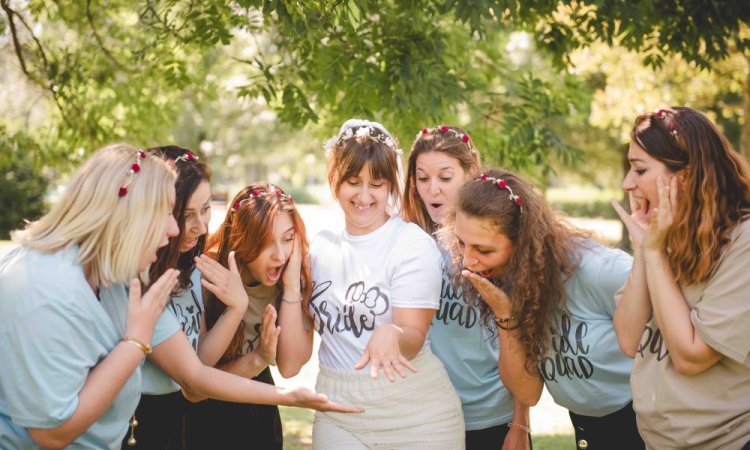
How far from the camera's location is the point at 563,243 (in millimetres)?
3865

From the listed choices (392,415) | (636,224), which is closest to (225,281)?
(392,415)

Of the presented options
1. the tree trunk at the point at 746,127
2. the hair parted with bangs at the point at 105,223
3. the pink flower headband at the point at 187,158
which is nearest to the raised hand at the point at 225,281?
the pink flower headband at the point at 187,158

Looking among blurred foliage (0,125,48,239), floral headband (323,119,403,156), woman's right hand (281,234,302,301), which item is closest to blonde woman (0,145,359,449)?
woman's right hand (281,234,302,301)

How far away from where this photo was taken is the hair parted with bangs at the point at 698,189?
310cm

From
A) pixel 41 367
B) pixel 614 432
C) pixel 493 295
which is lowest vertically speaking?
pixel 614 432

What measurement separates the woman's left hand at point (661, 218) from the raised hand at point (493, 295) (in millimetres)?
739

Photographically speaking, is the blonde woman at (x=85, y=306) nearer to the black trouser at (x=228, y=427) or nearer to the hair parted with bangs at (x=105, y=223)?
the hair parted with bangs at (x=105, y=223)

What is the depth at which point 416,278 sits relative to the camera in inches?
144

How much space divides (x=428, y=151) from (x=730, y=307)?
6.57ft

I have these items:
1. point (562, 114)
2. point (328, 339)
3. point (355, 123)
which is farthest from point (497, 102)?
point (328, 339)

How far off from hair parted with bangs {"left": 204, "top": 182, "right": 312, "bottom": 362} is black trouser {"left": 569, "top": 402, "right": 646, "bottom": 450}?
1582mm

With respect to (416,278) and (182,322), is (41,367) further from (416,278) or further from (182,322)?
(416,278)

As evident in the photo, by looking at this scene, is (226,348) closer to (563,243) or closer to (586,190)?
(563,243)

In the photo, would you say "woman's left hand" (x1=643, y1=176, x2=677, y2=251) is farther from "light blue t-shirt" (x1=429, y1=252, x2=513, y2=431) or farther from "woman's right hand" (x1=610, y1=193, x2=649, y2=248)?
"light blue t-shirt" (x1=429, y1=252, x2=513, y2=431)
